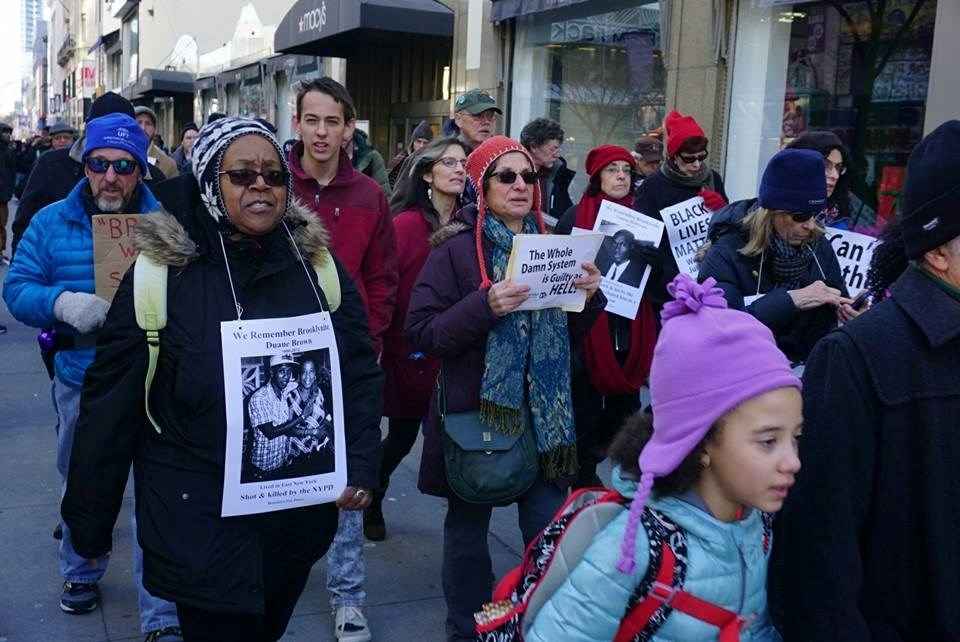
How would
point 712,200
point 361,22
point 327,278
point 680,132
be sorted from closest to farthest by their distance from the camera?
point 327,278 < point 712,200 < point 680,132 < point 361,22

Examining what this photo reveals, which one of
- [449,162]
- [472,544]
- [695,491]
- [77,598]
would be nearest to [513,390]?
[472,544]

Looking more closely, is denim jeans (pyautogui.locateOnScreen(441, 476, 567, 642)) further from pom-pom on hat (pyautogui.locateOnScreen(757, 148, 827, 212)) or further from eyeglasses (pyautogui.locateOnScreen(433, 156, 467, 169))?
→ eyeglasses (pyautogui.locateOnScreen(433, 156, 467, 169))

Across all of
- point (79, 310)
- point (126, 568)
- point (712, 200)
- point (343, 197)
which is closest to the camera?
point (79, 310)

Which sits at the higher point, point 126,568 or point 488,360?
point 488,360

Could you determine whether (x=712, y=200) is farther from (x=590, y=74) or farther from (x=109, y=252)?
(x=590, y=74)

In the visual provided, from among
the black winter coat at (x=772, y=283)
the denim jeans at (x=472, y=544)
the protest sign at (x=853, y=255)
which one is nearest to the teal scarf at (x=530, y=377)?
the denim jeans at (x=472, y=544)

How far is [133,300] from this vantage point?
2900 mm

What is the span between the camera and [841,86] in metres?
7.50

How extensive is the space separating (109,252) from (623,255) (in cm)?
236

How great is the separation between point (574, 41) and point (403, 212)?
20.8ft

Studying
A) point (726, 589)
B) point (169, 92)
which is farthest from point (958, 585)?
point (169, 92)

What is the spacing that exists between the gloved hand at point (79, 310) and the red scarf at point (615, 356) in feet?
7.04

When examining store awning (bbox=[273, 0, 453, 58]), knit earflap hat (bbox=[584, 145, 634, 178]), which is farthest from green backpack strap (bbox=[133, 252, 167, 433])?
store awning (bbox=[273, 0, 453, 58])

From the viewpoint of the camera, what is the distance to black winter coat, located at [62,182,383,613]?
2900mm
